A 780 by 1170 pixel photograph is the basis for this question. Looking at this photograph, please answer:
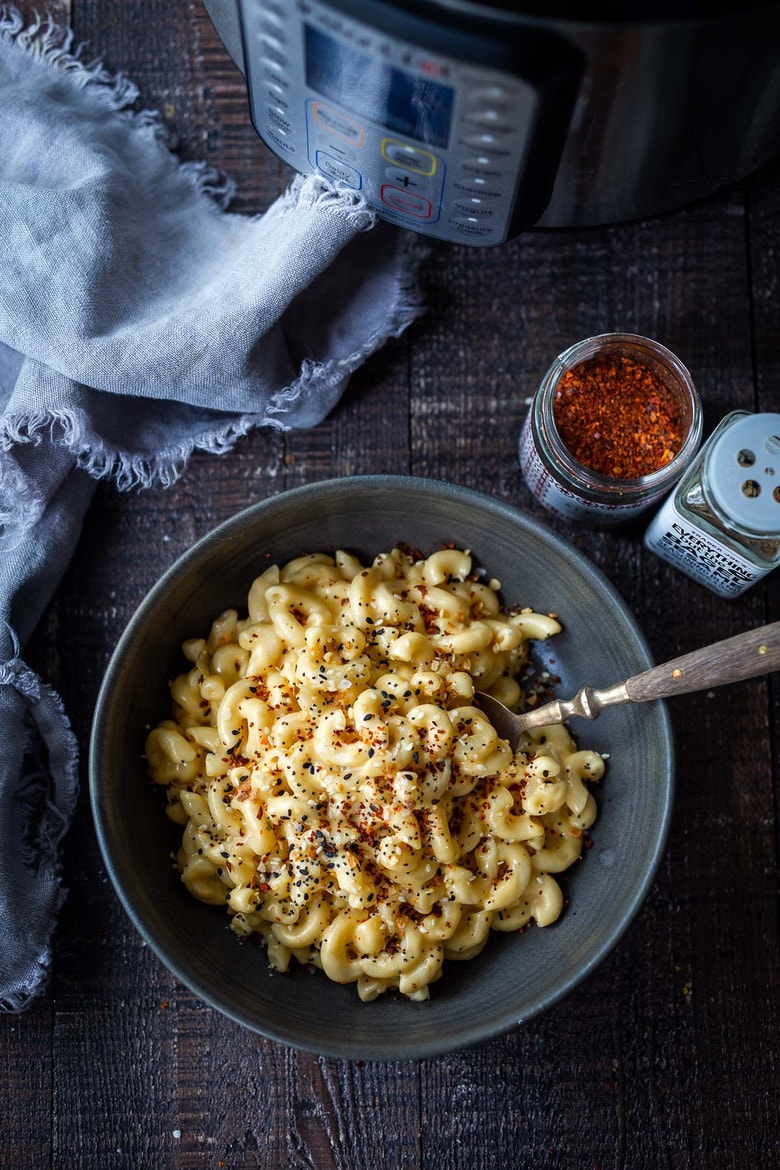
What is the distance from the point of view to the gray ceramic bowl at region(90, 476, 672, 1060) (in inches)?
47.9

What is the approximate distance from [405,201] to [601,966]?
42.7 inches

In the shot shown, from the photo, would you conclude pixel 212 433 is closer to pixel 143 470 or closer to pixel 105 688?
pixel 143 470

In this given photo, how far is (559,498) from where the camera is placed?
139 cm

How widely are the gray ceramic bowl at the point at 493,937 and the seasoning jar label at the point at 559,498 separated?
9 centimetres

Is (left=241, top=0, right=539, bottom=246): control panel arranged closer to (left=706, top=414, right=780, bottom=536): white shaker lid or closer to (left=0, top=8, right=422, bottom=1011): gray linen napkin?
(left=0, top=8, right=422, bottom=1011): gray linen napkin

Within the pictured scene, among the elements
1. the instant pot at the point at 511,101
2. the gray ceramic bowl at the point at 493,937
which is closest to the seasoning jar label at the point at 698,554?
the gray ceramic bowl at the point at 493,937

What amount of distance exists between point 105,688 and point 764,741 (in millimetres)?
951

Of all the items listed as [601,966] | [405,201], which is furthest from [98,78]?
[601,966]

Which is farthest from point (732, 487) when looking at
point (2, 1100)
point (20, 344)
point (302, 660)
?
point (2, 1100)

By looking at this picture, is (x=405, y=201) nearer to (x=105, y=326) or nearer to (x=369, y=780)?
(x=105, y=326)

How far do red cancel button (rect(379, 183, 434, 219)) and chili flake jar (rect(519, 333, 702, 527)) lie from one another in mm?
283

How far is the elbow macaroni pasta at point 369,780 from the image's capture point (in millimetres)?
1210

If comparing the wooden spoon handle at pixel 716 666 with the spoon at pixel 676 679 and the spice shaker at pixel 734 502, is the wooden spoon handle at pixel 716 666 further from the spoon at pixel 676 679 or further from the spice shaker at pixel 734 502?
the spice shaker at pixel 734 502

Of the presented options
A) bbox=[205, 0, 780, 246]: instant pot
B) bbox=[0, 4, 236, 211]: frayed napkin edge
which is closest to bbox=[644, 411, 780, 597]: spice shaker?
bbox=[205, 0, 780, 246]: instant pot
